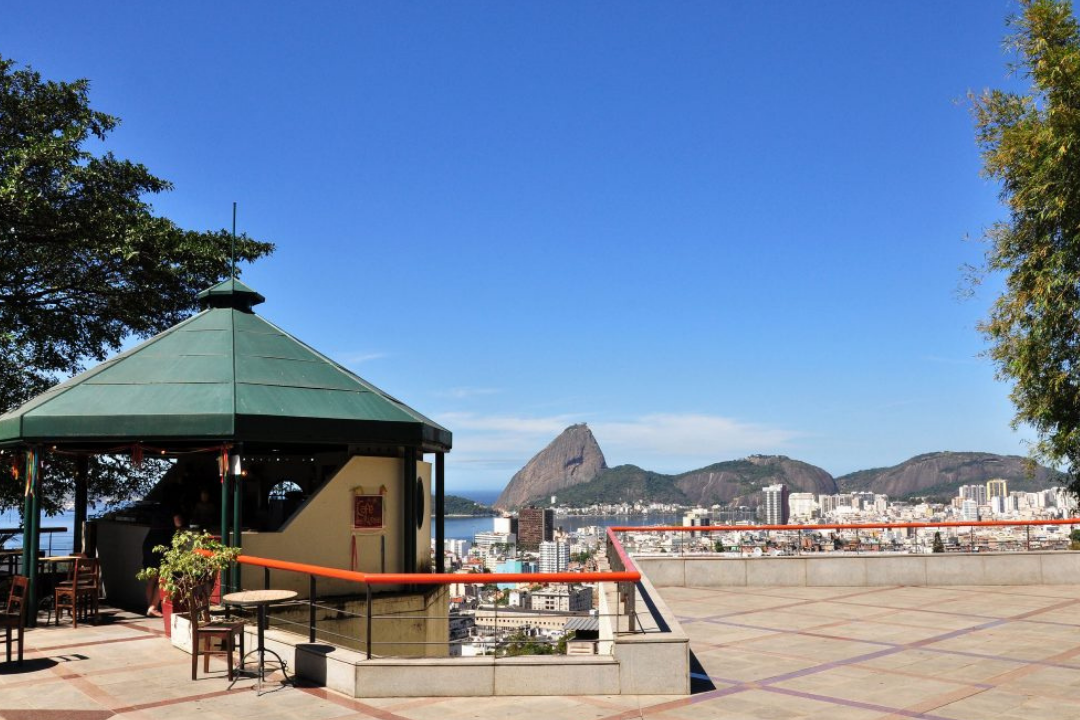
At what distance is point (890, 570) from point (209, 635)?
45.5 ft

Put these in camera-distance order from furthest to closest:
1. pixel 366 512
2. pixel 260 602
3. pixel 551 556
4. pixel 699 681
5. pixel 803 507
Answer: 1. pixel 803 507
2. pixel 551 556
3. pixel 366 512
4. pixel 699 681
5. pixel 260 602

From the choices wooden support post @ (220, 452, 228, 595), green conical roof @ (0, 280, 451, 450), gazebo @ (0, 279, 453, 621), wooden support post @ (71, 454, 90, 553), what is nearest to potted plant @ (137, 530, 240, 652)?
wooden support post @ (220, 452, 228, 595)

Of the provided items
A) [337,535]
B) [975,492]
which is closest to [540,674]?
[337,535]

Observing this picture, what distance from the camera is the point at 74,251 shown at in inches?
923

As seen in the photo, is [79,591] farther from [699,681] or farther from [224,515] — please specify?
[699,681]

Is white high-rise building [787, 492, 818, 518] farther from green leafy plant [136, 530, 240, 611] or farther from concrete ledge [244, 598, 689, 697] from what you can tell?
concrete ledge [244, 598, 689, 697]

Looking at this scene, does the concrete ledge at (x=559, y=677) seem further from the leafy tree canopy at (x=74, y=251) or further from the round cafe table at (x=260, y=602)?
the leafy tree canopy at (x=74, y=251)

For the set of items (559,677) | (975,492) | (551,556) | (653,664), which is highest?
(653,664)

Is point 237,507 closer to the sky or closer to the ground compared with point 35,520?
closer to the sky

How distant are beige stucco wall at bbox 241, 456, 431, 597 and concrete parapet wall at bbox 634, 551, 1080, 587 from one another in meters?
5.69

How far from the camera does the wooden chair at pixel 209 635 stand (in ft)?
32.0

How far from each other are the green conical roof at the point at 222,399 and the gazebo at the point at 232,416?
21 millimetres

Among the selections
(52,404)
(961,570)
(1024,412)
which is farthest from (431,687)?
(1024,412)

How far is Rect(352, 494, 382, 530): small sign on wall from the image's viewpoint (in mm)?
15461
